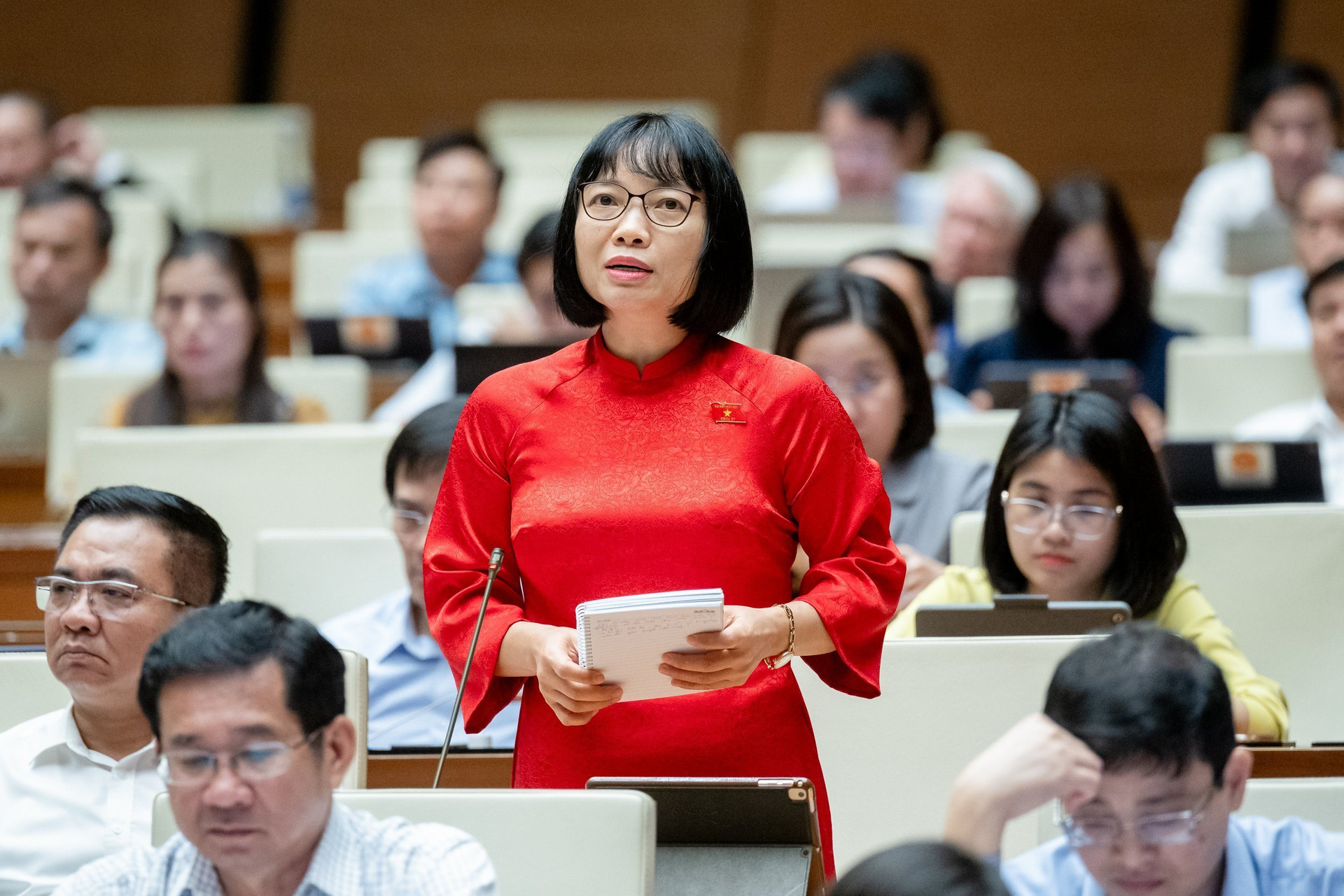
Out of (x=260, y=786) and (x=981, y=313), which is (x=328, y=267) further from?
(x=260, y=786)

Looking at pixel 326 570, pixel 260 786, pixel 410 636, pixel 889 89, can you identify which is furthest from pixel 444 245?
pixel 260 786

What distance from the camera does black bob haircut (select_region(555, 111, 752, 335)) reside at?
168 cm

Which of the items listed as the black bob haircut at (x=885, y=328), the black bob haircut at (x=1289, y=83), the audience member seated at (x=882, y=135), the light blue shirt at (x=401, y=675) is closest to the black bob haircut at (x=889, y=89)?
the audience member seated at (x=882, y=135)

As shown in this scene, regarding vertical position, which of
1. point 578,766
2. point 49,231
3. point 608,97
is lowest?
point 578,766

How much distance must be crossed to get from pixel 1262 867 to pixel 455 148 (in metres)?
3.77

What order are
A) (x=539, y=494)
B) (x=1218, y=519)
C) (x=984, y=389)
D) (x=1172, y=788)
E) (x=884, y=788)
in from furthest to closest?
(x=984, y=389)
(x=1218, y=519)
(x=884, y=788)
(x=539, y=494)
(x=1172, y=788)

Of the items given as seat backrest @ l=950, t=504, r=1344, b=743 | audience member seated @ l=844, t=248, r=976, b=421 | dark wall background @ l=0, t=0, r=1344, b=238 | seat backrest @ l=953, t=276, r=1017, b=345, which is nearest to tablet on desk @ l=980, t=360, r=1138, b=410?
audience member seated @ l=844, t=248, r=976, b=421

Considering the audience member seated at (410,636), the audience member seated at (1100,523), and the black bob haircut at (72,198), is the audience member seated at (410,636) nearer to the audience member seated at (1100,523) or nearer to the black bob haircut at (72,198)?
the audience member seated at (1100,523)

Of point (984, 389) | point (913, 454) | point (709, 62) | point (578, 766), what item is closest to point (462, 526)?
point (578, 766)

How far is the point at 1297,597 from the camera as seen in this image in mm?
2660

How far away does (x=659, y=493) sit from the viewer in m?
1.65

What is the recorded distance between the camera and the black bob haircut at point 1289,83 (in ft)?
17.1

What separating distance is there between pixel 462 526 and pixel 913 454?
4.34ft

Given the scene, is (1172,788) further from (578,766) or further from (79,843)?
(79,843)
